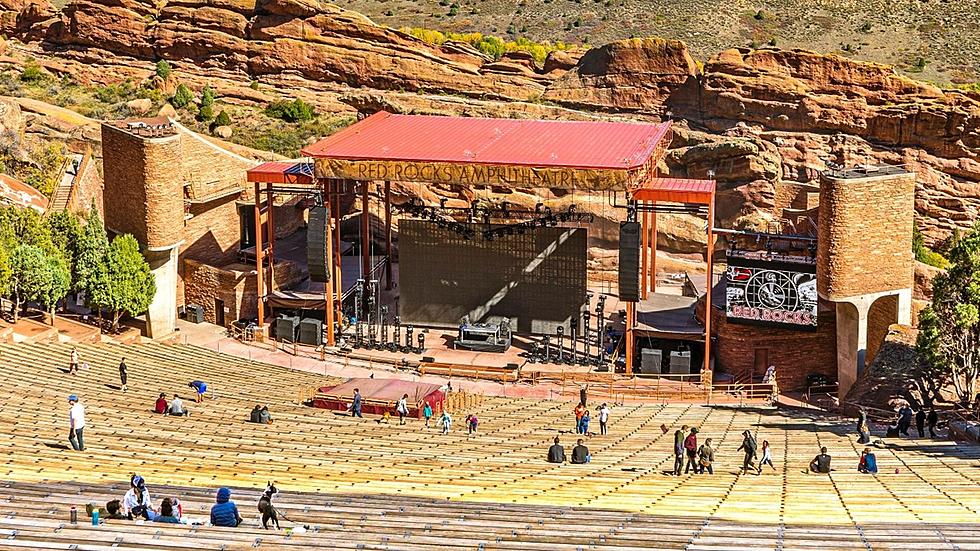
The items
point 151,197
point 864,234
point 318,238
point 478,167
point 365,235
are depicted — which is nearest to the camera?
point 864,234

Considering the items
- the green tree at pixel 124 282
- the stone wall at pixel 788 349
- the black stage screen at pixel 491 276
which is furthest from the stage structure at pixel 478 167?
the green tree at pixel 124 282

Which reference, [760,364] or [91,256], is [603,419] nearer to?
[760,364]

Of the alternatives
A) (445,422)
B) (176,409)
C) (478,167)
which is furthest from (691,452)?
(478,167)

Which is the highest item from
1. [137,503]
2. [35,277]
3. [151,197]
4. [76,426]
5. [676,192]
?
[676,192]

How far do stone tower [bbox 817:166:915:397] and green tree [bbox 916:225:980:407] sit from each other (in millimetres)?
5766

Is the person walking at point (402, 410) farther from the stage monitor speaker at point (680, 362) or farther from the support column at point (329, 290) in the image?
the stage monitor speaker at point (680, 362)

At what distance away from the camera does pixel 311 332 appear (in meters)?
50.5

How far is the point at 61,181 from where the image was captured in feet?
185

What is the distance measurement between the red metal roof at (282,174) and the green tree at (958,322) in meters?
23.0

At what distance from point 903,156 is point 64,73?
4548 centimetres

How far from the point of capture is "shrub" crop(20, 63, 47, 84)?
74.7m

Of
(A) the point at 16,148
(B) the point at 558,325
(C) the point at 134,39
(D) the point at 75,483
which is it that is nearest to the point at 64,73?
(C) the point at 134,39

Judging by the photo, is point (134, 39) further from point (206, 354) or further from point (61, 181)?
point (206, 354)

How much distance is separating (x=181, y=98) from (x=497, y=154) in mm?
29381
